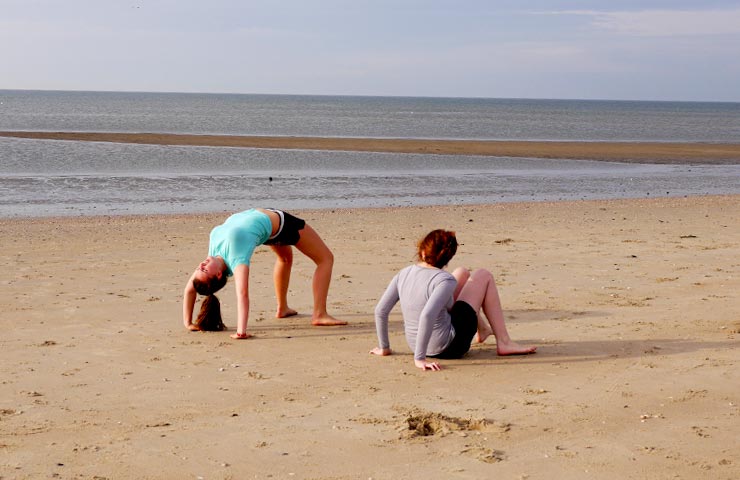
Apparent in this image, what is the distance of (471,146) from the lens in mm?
43969

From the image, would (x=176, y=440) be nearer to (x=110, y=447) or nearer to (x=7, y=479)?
(x=110, y=447)

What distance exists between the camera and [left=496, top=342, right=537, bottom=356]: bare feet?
23.2ft

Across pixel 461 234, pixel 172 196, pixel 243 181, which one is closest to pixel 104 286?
pixel 461 234

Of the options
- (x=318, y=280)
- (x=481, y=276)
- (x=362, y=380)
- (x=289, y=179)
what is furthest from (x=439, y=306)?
(x=289, y=179)

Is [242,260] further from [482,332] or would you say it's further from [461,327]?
→ [482,332]

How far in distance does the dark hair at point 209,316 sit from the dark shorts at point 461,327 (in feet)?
6.39

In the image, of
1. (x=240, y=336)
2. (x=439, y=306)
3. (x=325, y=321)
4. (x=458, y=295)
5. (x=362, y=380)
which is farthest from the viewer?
(x=325, y=321)

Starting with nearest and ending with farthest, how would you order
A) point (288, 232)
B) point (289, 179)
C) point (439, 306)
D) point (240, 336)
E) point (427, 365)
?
1. point (439, 306)
2. point (427, 365)
3. point (240, 336)
4. point (288, 232)
5. point (289, 179)

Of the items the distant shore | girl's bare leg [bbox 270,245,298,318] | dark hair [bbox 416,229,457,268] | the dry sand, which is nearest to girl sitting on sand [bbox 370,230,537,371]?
dark hair [bbox 416,229,457,268]

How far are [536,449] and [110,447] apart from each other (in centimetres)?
224

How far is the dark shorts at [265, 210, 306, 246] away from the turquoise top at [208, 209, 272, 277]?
0.15 metres

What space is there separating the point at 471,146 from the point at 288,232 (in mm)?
36562

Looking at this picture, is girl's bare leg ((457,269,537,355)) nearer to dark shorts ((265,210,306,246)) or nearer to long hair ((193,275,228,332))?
dark shorts ((265,210,306,246))

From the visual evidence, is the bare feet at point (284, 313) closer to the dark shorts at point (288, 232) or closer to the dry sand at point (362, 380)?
the dry sand at point (362, 380)
